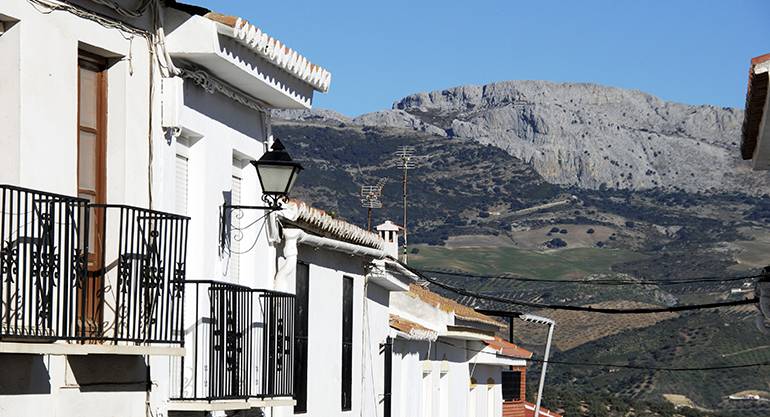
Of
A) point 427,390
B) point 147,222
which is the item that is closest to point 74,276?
point 147,222

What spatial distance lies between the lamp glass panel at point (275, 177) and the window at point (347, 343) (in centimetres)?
500

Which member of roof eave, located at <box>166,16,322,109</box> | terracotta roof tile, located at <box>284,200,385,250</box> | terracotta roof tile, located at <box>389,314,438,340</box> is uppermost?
roof eave, located at <box>166,16,322,109</box>

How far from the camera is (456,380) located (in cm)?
2316

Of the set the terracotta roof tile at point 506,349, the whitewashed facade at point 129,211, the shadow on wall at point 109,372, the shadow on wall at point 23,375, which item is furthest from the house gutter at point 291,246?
the terracotta roof tile at point 506,349

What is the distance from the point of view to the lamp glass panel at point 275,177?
29.1ft

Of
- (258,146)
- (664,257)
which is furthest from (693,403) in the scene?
(664,257)

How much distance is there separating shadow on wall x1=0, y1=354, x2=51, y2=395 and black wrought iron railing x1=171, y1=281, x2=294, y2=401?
171 centimetres

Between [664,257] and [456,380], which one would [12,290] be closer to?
[456,380]

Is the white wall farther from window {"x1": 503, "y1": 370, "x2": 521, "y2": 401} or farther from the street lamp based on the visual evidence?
window {"x1": 503, "y1": 370, "x2": 521, "y2": 401}

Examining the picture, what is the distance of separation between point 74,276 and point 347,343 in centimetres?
823

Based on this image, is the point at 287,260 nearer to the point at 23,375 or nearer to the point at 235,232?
the point at 235,232

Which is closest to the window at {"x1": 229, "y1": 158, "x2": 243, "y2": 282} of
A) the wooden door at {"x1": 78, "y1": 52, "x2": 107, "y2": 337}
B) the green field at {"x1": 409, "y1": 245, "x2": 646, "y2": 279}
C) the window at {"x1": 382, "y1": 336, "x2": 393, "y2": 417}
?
the wooden door at {"x1": 78, "y1": 52, "x2": 107, "y2": 337}

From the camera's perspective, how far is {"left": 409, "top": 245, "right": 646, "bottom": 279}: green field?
7111 inches

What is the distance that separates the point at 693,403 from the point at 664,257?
11176cm
